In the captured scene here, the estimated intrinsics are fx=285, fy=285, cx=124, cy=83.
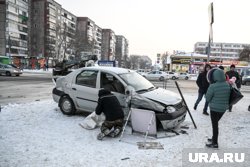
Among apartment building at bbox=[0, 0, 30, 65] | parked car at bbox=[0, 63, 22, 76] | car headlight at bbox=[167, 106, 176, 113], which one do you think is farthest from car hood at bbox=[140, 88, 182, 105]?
apartment building at bbox=[0, 0, 30, 65]

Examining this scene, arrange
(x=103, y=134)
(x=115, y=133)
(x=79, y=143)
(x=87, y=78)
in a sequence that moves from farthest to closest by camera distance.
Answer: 1. (x=87, y=78)
2. (x=115, y=133)
3. (x=103, y=134)
4. (x=79, y=143)

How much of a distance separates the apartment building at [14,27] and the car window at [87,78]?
71200mm

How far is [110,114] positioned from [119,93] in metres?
1.24

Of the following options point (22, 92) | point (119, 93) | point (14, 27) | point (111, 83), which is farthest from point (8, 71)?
point (14, 27)

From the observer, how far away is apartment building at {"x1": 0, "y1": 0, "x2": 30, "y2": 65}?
75450mm

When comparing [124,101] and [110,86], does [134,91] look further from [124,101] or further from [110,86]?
[110,86]

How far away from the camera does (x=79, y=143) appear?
6027 millimetres

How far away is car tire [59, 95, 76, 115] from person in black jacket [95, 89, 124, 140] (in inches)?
88.3

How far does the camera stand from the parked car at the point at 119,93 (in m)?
6.79

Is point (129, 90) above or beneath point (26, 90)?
above

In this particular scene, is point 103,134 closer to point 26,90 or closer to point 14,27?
point 26,90

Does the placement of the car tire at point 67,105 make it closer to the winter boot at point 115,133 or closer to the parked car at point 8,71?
the winter boot at point 115,133

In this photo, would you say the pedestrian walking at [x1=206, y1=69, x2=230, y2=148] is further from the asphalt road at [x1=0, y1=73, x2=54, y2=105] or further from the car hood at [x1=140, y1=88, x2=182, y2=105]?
the asphalt road at [x1=0, y1=73, x2=54, y2=105]

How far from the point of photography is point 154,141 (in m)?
6.31
